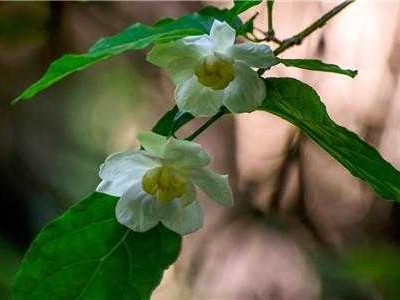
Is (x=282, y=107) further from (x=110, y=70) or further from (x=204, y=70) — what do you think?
(x=110, y=70)

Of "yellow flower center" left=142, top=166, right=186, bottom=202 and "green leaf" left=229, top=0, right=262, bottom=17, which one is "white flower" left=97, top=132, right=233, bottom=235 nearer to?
"yellow flower center" left=142, top=166, right=186, bottom=202

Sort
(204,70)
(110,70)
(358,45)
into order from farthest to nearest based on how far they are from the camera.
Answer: (110,70)
(358,45)
(204,70)

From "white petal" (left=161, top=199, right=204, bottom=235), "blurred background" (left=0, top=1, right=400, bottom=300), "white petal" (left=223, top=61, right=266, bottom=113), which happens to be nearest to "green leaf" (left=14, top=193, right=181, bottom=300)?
"white petal" (left=161, top=199, right=204, bottom=235)

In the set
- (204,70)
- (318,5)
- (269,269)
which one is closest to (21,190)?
(269,269)

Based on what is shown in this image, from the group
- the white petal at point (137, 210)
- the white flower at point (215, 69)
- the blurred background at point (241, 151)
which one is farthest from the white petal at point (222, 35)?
the blurred background at point (241, 151)

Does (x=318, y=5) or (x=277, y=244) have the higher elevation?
(x=318, y=5)

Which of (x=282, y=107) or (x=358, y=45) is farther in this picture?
(x=358, y=45)
